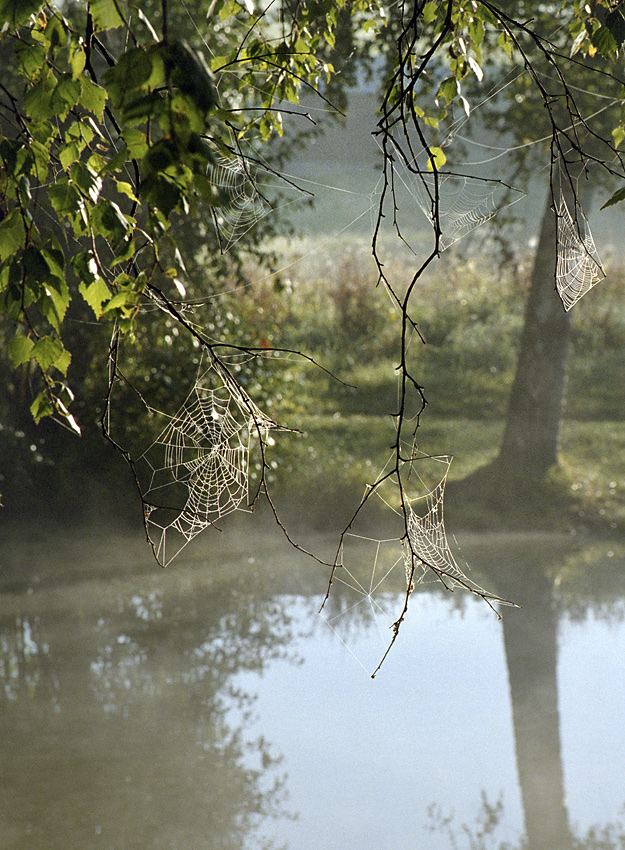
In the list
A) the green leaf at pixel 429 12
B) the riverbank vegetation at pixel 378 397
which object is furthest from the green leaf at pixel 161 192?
the riverbank vegetation at pixel 378 397

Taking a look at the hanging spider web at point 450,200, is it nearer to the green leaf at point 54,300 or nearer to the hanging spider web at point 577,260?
the hanging spider web at point 577,260

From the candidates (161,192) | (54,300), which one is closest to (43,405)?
(54,300)

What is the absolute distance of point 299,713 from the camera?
2.43 metres

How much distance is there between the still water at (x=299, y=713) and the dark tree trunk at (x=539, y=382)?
1354mm

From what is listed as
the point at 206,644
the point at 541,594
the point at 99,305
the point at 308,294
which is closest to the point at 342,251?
the point at 308,294

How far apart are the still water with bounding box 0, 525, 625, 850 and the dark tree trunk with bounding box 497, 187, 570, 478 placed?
4.44ft

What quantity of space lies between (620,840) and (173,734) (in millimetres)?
1191

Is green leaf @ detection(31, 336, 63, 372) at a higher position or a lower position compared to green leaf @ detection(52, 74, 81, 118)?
lower

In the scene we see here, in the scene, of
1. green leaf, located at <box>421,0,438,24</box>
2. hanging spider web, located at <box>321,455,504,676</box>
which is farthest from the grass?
green leaf, located at <box>421,0,438,24</box>

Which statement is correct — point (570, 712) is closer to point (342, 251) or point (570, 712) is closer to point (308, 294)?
point (308, 294)

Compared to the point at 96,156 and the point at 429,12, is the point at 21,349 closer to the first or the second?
the point at 96,156

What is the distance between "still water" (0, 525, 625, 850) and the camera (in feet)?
6.36

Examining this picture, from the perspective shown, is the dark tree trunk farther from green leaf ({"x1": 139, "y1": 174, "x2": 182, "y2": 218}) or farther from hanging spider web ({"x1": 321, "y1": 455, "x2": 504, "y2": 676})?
green leaf ({"x1": 139, "y1": 174, "x2": 182, "y2": 218})

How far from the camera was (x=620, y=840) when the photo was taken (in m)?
1.88
